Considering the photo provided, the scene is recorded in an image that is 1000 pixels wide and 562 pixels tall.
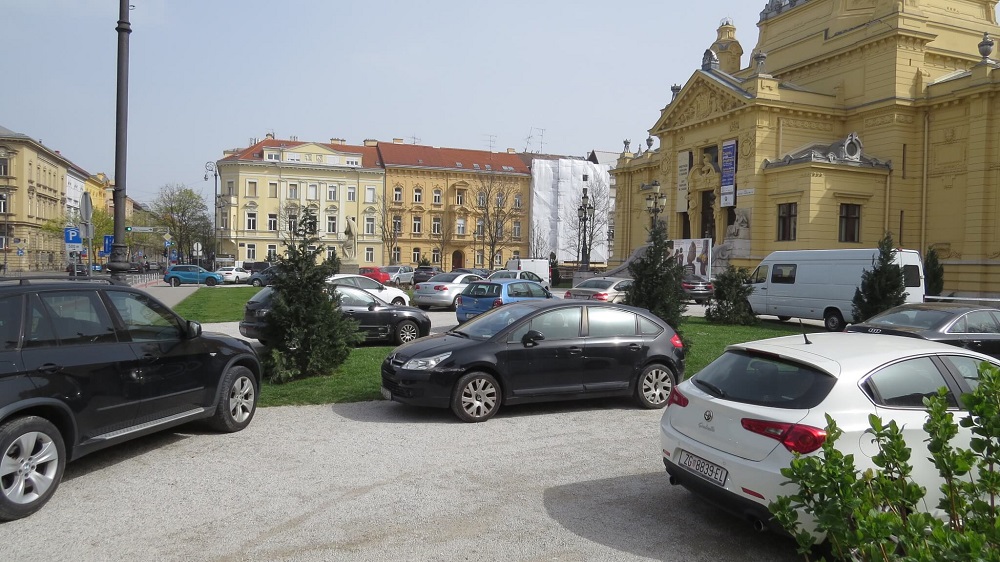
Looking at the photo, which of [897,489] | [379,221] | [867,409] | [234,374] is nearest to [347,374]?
[234,374]

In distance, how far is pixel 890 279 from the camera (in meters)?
18.5

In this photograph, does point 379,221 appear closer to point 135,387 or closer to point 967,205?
point 967,205

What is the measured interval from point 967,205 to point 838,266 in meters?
20.5

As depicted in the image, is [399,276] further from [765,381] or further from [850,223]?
[765,381]

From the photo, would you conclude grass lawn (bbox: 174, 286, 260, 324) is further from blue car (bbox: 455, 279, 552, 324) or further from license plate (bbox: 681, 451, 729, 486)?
license plate (bbox: 681, 451, 729, 486)

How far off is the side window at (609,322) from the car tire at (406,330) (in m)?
6.78

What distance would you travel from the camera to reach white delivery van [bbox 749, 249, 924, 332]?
21.0 meters

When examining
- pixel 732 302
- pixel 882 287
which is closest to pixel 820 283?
pixel 732 302

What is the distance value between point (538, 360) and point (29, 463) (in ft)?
17.2

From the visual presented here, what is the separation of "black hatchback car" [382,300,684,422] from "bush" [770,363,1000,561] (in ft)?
17.9

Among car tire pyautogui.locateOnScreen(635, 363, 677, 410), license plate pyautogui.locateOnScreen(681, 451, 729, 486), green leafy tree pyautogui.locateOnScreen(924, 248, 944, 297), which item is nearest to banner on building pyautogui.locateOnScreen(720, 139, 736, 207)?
green leafy tree pyautogui.locateOnScreen(924, 248, 944, 297)

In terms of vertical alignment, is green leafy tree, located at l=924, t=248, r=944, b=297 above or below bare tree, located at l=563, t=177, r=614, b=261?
below

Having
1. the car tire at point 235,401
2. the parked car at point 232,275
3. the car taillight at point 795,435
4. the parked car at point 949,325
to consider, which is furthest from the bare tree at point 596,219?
the car taillight at point 795,435

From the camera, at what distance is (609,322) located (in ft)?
30.0
